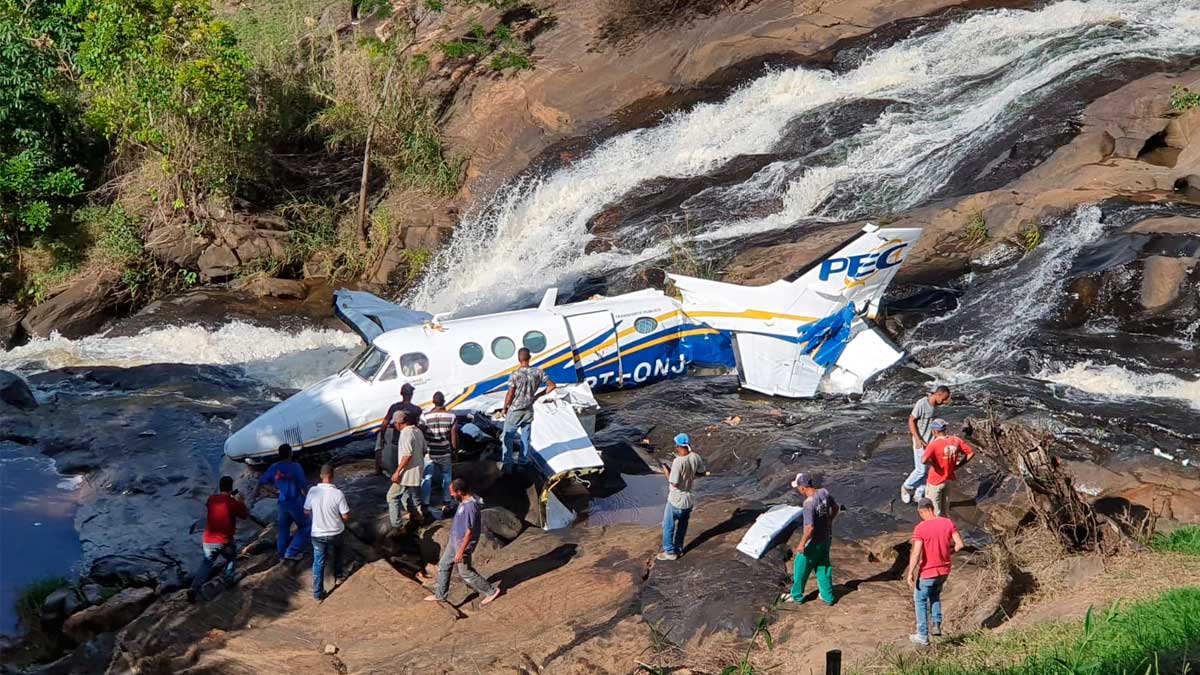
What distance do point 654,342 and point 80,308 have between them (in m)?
15.5

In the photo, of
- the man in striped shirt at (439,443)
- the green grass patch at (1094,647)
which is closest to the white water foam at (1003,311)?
the green grass patch at (1094,647)

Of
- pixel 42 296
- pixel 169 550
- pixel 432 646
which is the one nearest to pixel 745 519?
pixel 432 646

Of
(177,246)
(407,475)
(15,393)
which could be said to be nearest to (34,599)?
(407,475)

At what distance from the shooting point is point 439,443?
14.7m

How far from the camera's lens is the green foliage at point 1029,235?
70.2ft

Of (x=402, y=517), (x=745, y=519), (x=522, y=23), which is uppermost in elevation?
(x=522, y=23)

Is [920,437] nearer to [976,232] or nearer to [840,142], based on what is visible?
[976,232]

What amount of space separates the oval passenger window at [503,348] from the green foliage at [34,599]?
6.86 metres

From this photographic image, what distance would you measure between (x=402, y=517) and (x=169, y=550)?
369 cm

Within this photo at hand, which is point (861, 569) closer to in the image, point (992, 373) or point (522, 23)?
point (992, 373)

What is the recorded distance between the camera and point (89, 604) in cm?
1420

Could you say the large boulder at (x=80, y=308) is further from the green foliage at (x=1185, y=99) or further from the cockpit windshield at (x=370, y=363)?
the green foliage at (x=1185, y=99)

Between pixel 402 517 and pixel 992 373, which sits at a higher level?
pixel 402 517

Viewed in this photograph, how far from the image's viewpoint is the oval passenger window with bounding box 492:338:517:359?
17.7m
